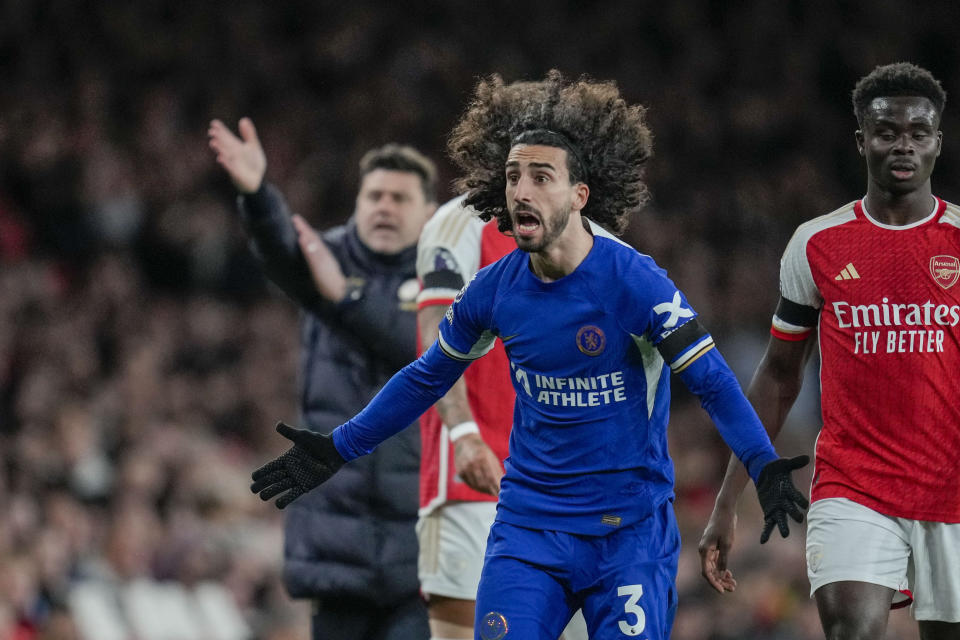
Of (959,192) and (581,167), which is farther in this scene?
(959,192)

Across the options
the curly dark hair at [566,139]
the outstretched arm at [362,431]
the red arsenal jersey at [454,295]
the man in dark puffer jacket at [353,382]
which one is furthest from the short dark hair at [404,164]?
the outstretched arm at [362,431]

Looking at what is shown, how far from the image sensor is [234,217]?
12.8 meters

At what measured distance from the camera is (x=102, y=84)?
1320 centimetres

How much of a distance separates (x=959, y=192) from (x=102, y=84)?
8.70m

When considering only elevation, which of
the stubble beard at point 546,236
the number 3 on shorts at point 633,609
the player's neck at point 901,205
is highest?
the player's neck at point 901,205

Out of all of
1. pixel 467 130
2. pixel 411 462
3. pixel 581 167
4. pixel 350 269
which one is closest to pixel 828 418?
pixel 581 167

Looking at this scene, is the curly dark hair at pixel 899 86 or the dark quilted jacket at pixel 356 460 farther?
the dark quilted jacket at pixel 356 460

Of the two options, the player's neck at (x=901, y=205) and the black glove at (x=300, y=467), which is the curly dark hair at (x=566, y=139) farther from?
the black glove at (x=300, y=467)

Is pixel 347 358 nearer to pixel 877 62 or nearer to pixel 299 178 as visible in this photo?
pixel 299 178

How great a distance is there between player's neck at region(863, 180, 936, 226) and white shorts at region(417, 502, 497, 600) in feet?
5.96

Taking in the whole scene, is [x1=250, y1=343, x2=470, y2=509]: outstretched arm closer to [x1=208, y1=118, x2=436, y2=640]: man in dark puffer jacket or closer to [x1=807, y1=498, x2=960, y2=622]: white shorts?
[x1=807, y1=498, x2=960, y2=622]: white shorts

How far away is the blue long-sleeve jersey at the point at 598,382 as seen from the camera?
4262 mm

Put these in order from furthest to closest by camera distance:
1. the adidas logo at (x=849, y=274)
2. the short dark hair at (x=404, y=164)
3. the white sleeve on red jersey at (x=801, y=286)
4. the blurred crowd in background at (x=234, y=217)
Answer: the blurred crowd in background at (x=234, y=217) < the short dark hair at (x=404, y=164) < the white sleeve on red jersey at (x=801, y=286) < the adidas logo at (x=849, y=274)

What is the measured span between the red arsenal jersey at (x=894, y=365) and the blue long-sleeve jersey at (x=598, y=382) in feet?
2.13
